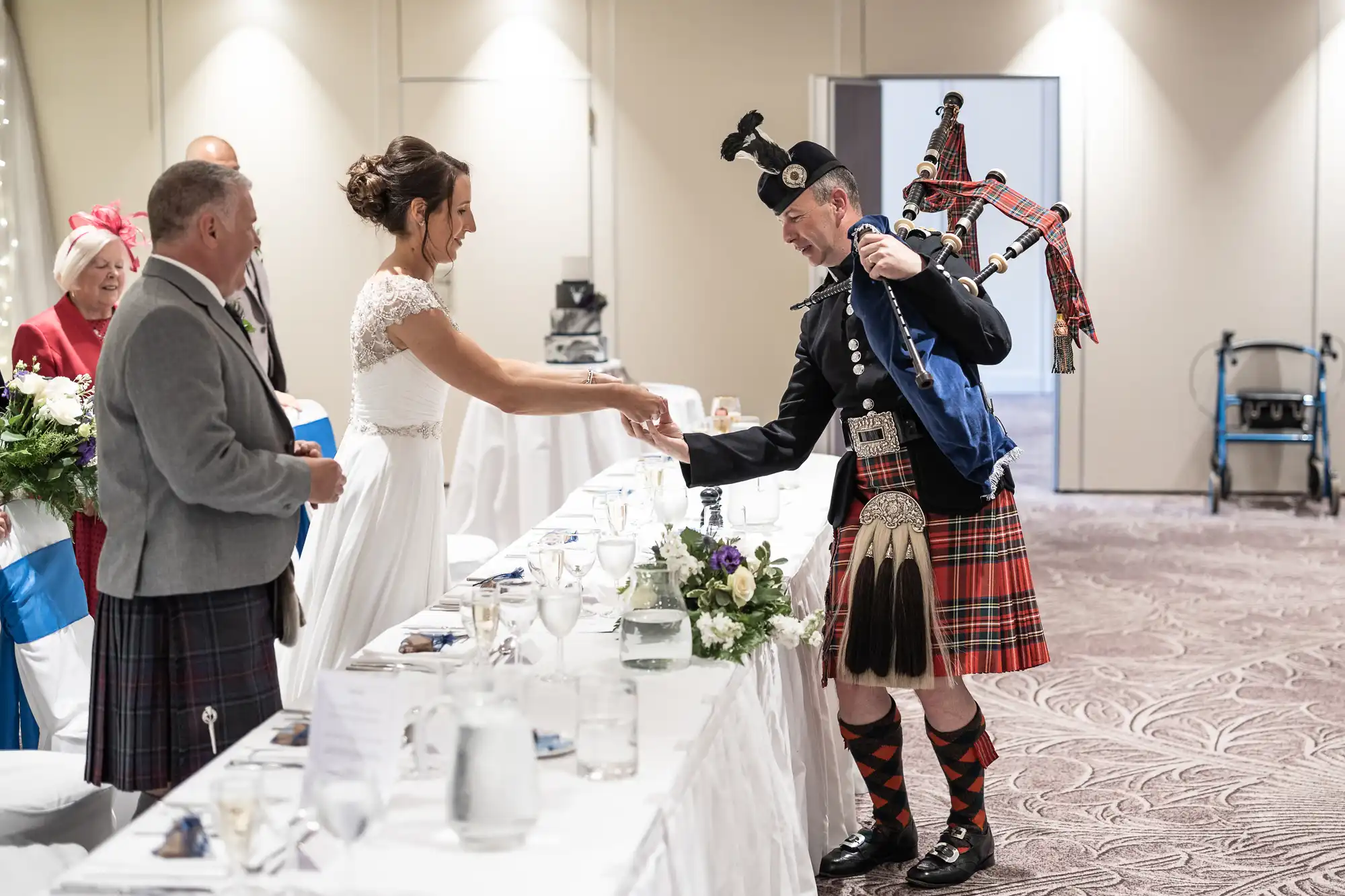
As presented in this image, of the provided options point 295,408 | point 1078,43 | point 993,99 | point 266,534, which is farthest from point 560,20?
point 266,534

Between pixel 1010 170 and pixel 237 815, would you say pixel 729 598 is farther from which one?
pixel 1010 170

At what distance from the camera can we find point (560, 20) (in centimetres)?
782

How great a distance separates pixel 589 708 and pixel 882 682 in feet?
3.83

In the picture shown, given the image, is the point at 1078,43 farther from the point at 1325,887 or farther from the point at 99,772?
the point at 99,772

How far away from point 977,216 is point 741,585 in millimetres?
967

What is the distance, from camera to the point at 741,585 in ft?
7.49

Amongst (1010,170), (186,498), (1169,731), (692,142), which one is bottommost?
(1169,731)

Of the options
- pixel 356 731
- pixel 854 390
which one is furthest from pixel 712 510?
pixel 356 731

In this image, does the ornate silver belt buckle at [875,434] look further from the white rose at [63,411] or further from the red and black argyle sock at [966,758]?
the white rose at [63,411]

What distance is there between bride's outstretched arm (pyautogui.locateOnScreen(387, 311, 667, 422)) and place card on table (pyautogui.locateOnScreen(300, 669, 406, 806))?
1.37 metres

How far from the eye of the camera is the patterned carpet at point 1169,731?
3.04m

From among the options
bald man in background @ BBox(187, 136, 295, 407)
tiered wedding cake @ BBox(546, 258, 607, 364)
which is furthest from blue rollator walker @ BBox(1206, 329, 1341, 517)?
bald man in background @ BBox(187, 136, 295, 407)

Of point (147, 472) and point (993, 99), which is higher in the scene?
point (993, 99)

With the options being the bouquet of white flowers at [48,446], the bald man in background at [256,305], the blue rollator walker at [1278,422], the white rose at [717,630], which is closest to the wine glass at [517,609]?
the white rose at [717,630]
